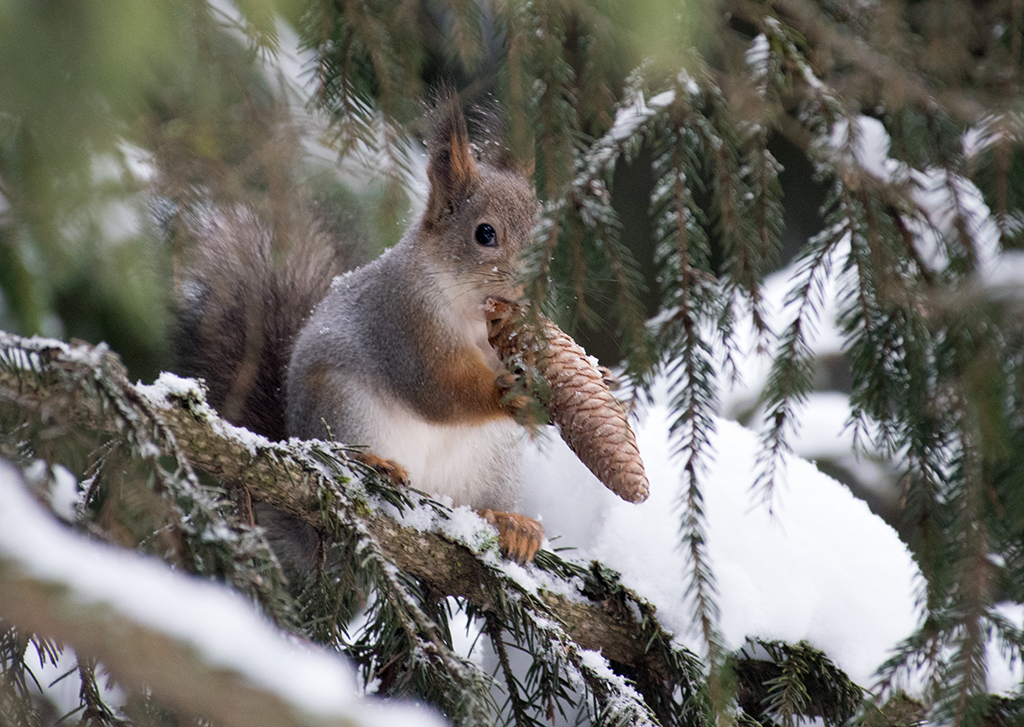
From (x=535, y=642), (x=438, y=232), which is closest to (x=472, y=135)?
(x=438, y=232)

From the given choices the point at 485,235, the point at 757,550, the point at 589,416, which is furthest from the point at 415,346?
the point at 757,550

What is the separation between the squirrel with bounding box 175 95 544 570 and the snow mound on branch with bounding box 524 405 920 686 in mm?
164

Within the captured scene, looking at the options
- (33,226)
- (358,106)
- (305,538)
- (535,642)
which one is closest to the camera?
(33,226)

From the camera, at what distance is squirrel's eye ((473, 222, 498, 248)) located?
135 cm

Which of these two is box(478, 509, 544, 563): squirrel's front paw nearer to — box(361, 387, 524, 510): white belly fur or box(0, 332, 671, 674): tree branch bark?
box(0, 332, 671, 674): tree branch bark

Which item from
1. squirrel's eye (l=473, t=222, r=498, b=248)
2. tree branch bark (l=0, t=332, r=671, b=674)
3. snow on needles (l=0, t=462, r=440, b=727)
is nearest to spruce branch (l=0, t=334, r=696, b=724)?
tree branch bark (l=0, t=332, r=671, b=674)

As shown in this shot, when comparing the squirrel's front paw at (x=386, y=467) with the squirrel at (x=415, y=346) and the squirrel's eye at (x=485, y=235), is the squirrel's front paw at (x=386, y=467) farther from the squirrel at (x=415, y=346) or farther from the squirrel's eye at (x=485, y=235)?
the squirrel's eye at (x=485, y=235)

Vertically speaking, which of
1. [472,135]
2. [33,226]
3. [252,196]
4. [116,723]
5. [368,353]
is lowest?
[116,723]

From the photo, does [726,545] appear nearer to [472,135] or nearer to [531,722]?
[531,722]

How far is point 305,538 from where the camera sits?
4.49 feet

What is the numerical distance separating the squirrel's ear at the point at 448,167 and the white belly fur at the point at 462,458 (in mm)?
347

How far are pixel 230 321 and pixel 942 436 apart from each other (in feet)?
3.88

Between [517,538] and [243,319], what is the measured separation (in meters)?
0.72

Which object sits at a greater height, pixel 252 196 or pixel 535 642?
pixel 252 196
